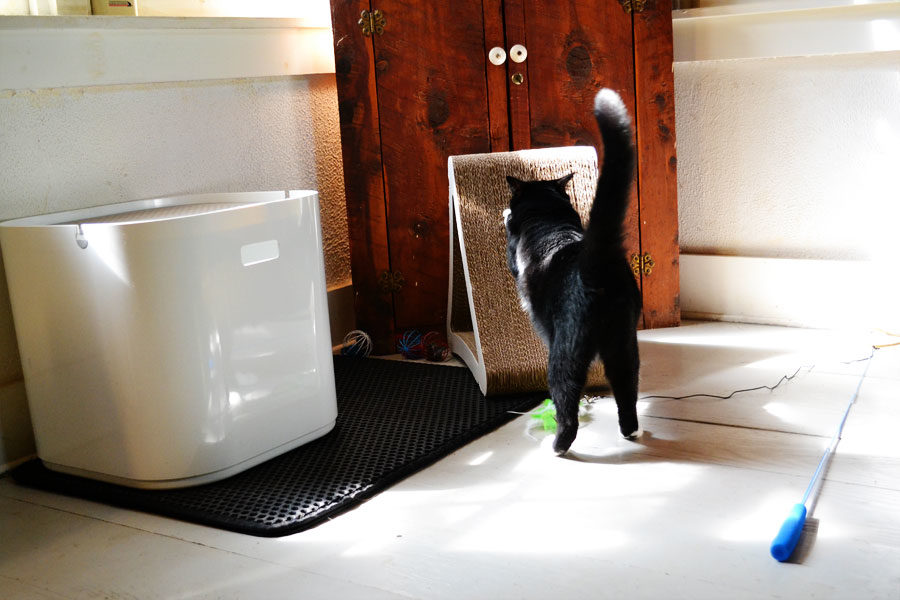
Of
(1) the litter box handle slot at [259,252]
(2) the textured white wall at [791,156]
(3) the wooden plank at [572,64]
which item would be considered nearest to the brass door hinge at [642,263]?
(3) the wooden plank at [572,64]

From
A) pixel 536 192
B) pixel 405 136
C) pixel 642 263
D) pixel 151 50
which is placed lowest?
pixel 642 263

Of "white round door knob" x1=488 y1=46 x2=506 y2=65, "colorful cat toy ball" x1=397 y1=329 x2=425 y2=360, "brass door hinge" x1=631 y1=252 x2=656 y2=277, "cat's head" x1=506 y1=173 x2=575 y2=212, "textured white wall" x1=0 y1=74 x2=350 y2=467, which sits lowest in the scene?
"colorful cat toy ball" x1=397 y1=329 x2=425 y2=360

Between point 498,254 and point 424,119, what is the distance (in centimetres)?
55

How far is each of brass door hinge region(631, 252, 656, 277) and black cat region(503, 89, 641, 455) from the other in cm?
71

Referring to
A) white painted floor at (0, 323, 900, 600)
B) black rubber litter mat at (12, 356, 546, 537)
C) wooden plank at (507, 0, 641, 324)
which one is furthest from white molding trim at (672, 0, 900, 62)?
black rubber litter mat at (12, 356, 546, 537)

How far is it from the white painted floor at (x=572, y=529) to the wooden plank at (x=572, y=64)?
0.87m

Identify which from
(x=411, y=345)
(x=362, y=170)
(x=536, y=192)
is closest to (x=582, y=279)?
(x=536, y=192)

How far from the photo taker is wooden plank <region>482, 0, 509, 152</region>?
2.44m

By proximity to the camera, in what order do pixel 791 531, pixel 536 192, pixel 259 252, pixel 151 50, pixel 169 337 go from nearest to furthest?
1. pixel 791 531
2. pixel 169 337
3. pixel 259 252
4. pixel 536 192
5. pixel 151 50

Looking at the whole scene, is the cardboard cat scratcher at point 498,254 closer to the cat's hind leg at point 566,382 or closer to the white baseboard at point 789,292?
the cat's hind leg at point 566,382

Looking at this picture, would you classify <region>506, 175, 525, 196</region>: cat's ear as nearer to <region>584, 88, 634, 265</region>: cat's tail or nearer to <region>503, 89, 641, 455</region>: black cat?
<region>503, 89, 641, 455</region>: black cat

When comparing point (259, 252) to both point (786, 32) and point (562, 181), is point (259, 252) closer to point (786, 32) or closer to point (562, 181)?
point (562, 181)

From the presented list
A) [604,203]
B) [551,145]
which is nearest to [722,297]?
[551,145]

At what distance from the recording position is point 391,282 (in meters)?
2.58
